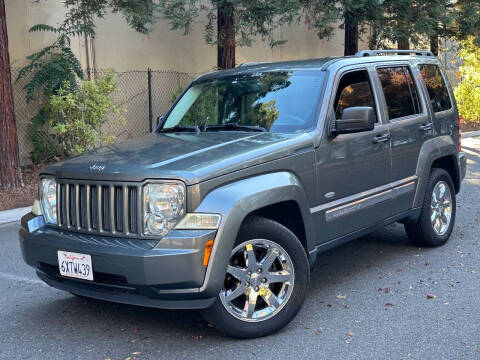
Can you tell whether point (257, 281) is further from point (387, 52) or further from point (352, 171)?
point (387, 52)

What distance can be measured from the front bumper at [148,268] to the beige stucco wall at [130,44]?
380 inches

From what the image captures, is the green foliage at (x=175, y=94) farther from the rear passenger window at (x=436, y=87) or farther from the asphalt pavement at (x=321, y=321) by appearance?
the asphalt pavement at (x=321, y=321)

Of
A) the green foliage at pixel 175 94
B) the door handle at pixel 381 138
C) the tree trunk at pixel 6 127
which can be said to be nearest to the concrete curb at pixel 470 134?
the green foliage at pixel 175 94

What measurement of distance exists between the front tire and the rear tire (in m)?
2.26

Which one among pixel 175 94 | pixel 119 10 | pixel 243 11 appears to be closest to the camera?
pixel 119 10

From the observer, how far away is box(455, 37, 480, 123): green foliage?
18719 mm

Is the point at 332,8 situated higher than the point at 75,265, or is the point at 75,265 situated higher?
the point at 332,8

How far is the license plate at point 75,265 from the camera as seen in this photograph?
4.02 metres

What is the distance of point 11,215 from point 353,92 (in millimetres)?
5702

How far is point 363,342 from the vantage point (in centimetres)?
417

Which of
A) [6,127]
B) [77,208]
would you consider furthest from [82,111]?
[77,208]

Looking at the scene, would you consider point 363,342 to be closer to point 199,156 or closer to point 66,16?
point 199,156

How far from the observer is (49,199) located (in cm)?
448

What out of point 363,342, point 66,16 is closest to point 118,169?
point 363,342
